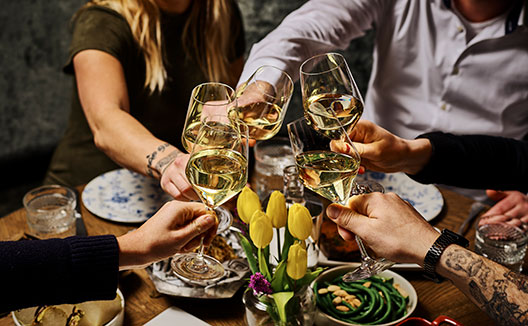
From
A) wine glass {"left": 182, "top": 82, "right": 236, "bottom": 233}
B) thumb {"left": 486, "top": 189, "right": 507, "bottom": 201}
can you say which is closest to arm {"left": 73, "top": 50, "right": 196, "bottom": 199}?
wine glass {"left": 182, "top": 82, "right": 236, "bottom": 233}

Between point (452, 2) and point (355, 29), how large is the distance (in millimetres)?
378

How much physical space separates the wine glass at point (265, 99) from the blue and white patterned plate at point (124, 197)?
0.49m

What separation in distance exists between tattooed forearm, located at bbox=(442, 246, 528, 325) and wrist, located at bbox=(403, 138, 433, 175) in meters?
0.40

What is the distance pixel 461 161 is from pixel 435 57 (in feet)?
2.39

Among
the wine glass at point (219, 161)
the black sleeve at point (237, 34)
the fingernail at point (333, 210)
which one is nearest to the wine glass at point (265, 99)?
the wine glass at point (219, 161)

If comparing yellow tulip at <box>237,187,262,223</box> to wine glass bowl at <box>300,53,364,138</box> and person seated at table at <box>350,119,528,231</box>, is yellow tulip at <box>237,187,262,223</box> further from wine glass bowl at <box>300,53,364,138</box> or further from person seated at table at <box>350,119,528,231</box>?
person seated at table at <box>350,119,528,231</box>

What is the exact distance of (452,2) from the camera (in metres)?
2.02

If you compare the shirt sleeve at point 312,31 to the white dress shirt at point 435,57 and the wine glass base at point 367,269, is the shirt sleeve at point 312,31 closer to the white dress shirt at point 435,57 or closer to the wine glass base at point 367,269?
the white dress shirt at point 435,57

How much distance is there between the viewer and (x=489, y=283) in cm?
106

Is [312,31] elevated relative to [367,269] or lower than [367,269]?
elevated

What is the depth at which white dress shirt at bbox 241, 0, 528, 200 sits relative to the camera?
6.45 ft

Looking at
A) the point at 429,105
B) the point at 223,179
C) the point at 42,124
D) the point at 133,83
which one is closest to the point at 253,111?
the point at 223,179

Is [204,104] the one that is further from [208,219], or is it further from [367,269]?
[367,269]

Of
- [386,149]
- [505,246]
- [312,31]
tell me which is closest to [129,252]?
[386,149]
